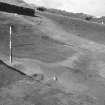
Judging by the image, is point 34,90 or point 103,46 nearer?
point 34,90

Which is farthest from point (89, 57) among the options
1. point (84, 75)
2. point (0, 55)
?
point (0, 55)

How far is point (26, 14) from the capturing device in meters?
34.6

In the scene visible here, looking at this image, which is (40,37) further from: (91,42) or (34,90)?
(34,90)

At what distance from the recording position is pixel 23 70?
16469 millimetres

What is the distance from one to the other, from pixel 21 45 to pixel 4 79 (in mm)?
8139

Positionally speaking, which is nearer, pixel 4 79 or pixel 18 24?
pixel 4 79

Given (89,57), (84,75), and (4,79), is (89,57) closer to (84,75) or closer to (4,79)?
(84,75)

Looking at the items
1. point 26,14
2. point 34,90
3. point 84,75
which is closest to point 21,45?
point 84,75

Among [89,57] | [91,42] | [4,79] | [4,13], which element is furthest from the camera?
[4,13]

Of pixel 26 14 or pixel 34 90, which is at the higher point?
pixel 26 14

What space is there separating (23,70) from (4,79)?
2.14m

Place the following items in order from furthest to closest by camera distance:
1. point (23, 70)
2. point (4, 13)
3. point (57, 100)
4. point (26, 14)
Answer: point (26, 14) < point (4, 13) < point (23, 70) < point (57, 100)

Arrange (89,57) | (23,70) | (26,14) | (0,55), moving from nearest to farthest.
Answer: (23,70) < (0,55) < (89,57) < (26,14)

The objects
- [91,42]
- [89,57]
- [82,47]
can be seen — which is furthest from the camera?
[91,42]
